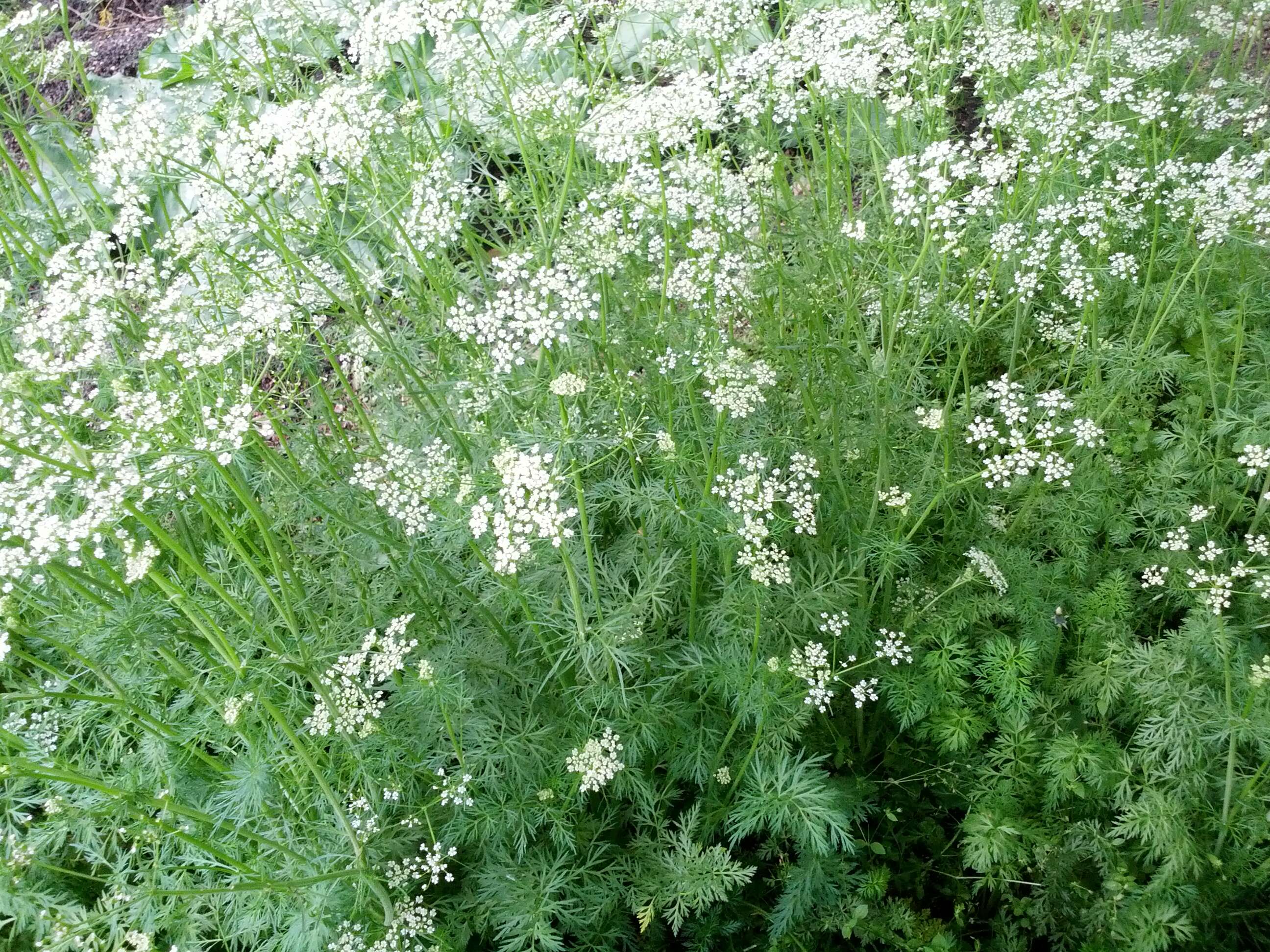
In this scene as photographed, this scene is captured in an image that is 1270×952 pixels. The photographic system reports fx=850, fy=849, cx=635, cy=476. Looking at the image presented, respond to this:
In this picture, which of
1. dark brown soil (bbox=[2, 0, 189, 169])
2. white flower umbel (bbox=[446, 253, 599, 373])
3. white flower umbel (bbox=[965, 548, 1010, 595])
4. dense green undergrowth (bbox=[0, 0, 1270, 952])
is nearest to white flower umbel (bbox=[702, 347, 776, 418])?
dense green undergrowth (bbox=[0, 0, 1270, 952])

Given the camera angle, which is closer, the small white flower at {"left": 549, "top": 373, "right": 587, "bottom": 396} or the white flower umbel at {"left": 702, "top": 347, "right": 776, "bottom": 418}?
the small white flower at {"left": 549, "top": 373, "right": 587, "bottom": 396}

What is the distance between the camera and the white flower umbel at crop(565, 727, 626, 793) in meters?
3.36

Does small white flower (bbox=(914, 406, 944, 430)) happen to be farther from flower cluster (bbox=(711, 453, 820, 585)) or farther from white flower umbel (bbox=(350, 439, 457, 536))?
white flower umbel (bbox=(350, 439, 457, 536))

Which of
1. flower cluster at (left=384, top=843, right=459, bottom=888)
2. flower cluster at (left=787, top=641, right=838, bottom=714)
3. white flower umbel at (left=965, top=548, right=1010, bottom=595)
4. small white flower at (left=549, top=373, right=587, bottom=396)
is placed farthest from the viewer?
white flower umbel at (left=965, top=548, right=1010, bottom=595)

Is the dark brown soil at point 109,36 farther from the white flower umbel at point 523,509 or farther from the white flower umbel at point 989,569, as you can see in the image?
the white flower umbel at point 989,569

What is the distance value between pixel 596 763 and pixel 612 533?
1.48m

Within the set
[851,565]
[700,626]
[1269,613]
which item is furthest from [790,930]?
[1269,613]

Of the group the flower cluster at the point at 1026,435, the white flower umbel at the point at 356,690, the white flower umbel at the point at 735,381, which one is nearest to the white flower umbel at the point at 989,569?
the flower cluster at the point at 1026,435

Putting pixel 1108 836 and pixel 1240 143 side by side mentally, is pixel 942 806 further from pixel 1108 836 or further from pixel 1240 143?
pixel 1240 143

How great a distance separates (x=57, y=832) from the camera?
12.3ft

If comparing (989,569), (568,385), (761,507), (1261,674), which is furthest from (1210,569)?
(568,385)

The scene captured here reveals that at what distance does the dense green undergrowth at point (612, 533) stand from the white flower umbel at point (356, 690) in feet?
0.08

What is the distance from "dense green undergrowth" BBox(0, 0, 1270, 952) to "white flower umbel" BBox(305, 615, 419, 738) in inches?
1.0

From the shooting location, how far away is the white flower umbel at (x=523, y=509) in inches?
114
